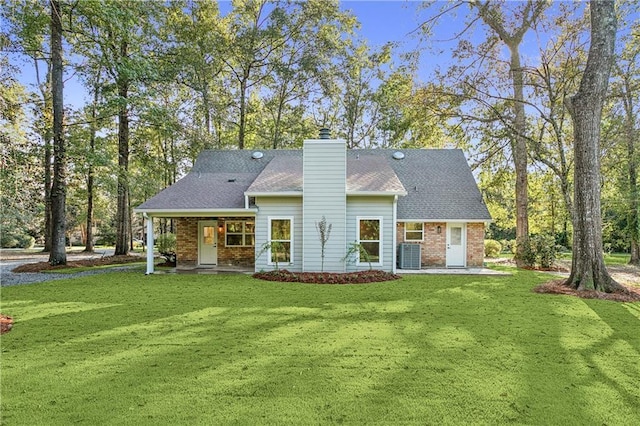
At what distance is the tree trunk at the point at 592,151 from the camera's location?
371 inches

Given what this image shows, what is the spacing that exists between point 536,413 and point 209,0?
80.5ft

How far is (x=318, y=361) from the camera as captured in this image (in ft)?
14.3

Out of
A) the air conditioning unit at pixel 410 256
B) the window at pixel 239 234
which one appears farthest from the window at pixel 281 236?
the air conditioning unit at pixel 410 256

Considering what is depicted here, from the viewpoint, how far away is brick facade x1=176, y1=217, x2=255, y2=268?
14711 mm

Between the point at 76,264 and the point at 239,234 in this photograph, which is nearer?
the point at 239,234

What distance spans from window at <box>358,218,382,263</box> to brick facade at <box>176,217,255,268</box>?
4625mm

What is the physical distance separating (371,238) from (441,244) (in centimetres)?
349

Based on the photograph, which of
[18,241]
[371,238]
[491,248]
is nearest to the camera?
[371,238]

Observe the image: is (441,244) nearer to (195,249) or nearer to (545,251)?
(545,251)

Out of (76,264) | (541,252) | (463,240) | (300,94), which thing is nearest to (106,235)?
(76,264)

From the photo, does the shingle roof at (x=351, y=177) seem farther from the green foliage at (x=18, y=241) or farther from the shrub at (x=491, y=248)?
the green foliage at (x=18, y=241)

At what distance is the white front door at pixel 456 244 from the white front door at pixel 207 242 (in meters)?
9.09

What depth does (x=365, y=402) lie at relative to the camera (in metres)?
3.38

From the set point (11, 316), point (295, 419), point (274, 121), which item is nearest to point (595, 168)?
point (295, 419)
